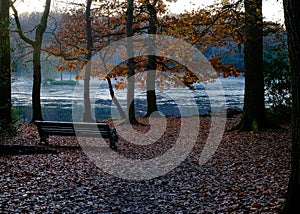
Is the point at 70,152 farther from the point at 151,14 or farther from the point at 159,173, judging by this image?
the point at 151,14

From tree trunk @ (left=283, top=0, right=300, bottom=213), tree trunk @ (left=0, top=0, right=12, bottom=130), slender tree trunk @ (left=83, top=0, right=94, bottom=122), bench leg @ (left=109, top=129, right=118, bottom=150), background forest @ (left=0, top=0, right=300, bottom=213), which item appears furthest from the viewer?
slender tree trunk @ (left=83, top=0, right=94, bottom=122)

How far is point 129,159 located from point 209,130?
6095mm

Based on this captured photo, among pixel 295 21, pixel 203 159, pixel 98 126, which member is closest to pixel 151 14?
pixel 98 126

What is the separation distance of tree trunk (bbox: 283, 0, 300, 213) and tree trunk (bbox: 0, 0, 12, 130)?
417 inches

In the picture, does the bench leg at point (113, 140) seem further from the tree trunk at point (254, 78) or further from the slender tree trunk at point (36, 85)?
the slender tree trunk at point (36, 85)

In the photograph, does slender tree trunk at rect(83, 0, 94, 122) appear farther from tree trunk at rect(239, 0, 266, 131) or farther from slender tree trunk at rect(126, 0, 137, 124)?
tree trunk at rect(239, 0, 266, 131)

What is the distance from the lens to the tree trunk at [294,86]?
15.0 ft

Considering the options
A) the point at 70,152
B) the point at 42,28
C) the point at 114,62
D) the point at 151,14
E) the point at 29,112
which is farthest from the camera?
the point at 29,112

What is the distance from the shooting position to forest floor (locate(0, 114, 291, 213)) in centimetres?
615

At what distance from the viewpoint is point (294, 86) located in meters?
4.68

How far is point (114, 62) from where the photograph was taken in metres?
24.6

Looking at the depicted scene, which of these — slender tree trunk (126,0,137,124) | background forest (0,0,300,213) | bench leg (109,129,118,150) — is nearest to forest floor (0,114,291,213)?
background forest (0,0,300,213)

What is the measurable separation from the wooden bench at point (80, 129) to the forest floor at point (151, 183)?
1.62 ft

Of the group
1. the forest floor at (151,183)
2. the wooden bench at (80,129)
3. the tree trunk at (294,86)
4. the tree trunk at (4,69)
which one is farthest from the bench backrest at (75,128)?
the tree trunk at (294,86)
